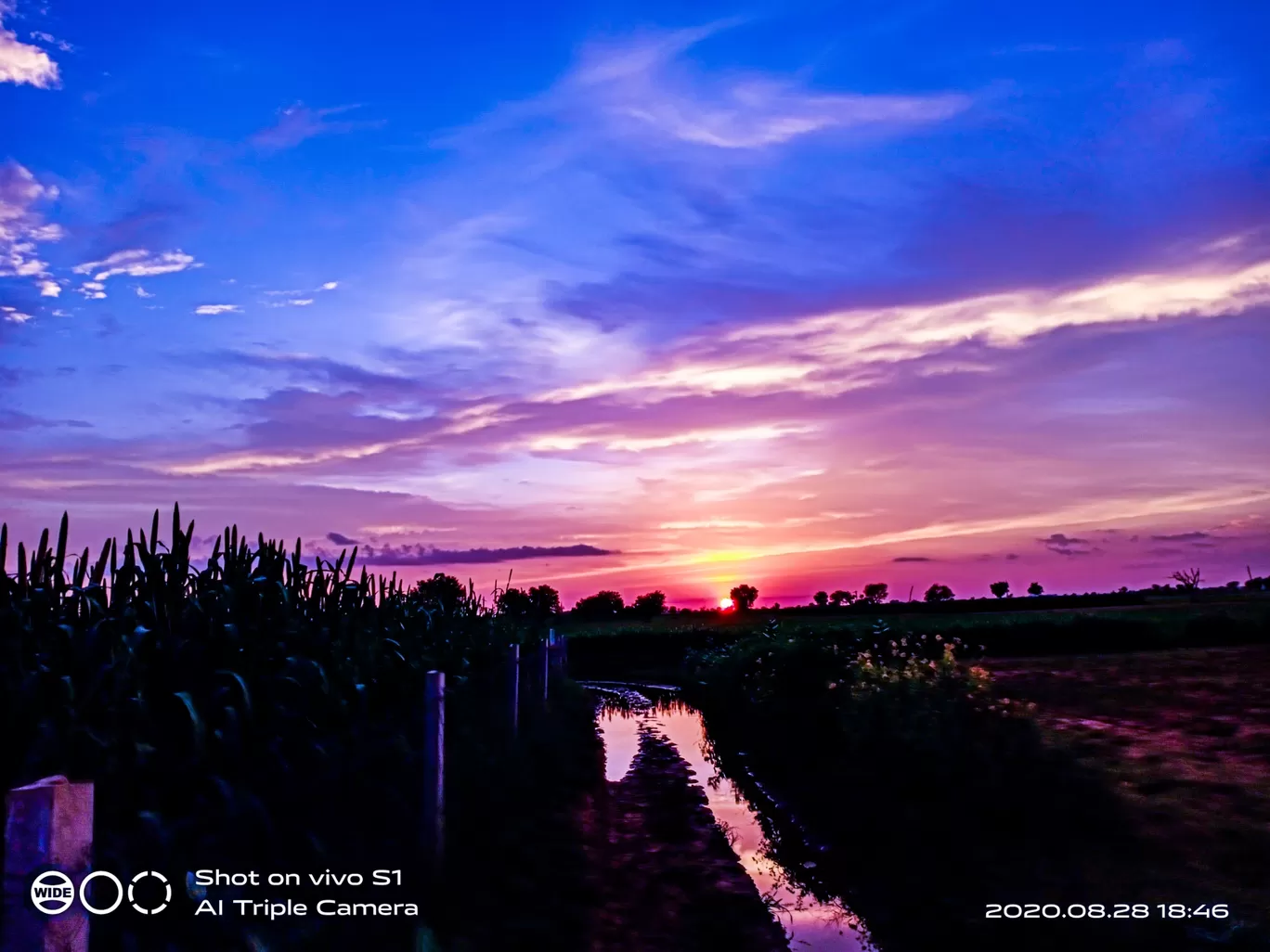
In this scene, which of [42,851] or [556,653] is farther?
[556,653]

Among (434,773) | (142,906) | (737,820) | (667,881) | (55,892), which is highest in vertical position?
(55,892)

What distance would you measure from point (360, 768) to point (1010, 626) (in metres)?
39.8

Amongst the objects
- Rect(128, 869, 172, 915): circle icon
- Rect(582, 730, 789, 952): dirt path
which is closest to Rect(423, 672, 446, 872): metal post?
Rect(582, 730, 789, 952): dirt path

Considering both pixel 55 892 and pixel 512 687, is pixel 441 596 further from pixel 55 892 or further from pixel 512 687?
pixel 55 892

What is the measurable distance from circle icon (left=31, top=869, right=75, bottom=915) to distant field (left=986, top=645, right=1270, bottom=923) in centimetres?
733

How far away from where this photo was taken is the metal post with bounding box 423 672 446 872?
7215mm

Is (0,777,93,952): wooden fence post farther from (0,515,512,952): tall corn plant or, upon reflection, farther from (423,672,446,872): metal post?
(423,672,446,872): metal post

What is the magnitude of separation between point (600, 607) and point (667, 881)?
9164 centimetres

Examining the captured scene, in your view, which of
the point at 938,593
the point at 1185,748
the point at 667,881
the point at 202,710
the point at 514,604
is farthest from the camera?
the point at 938,593

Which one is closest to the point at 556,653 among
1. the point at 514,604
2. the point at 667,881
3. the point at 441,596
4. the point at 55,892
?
the point at 514,604

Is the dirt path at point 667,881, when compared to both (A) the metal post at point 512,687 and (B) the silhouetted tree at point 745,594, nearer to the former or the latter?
(A) the metal post at point 512,687

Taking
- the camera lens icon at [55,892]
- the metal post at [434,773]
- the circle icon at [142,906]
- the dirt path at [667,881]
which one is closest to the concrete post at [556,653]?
the dirt path at [667,881]

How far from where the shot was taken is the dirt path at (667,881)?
725cm

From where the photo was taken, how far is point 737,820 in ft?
39.1
